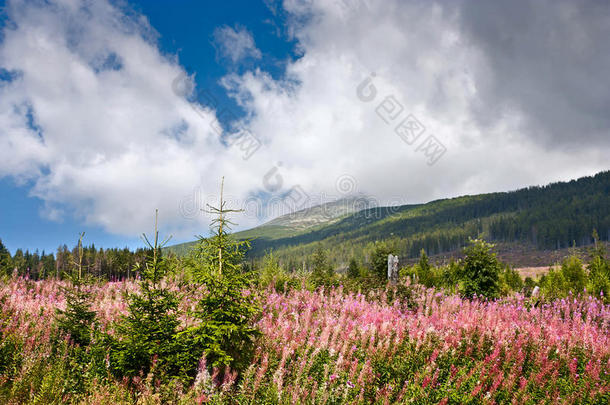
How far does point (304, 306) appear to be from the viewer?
8.39 m

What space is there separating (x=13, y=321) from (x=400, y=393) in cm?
734

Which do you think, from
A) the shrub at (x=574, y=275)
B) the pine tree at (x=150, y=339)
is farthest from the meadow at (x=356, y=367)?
the shrub at (x=574, y=275)

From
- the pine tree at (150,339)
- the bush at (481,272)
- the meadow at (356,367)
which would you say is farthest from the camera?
the bush at (481,272)

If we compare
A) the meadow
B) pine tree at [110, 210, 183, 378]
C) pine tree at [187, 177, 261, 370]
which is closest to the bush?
the meadow

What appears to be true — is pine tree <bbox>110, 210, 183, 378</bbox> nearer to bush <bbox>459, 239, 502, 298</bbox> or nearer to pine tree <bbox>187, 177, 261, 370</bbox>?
pine tree <bbox>187, 177, 261, 370</bbox>

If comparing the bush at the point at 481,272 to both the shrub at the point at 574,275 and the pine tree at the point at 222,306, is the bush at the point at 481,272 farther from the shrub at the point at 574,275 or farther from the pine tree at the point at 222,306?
the pine tree at the point at 222,306

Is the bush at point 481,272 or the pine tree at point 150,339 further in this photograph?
the bush at point 481,272

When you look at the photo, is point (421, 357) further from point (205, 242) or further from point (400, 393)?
point (205, 242)

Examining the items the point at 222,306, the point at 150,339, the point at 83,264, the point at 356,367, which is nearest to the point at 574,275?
the point at 356,367

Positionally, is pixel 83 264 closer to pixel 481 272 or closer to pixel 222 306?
pixel 222 306

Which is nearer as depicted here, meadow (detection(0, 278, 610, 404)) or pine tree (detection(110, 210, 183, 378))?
meadow (detection(0, 278, 610, 404))

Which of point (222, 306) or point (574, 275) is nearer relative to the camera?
point (222, 306)

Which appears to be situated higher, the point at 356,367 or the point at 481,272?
the point at 481,272

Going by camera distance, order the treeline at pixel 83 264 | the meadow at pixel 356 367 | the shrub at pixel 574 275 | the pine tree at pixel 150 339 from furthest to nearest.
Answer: the shrub at pixel 574 275, the treeline at pixel 83 264, the pine tree at pixel 150 339, the meadow at pixel 356 367
